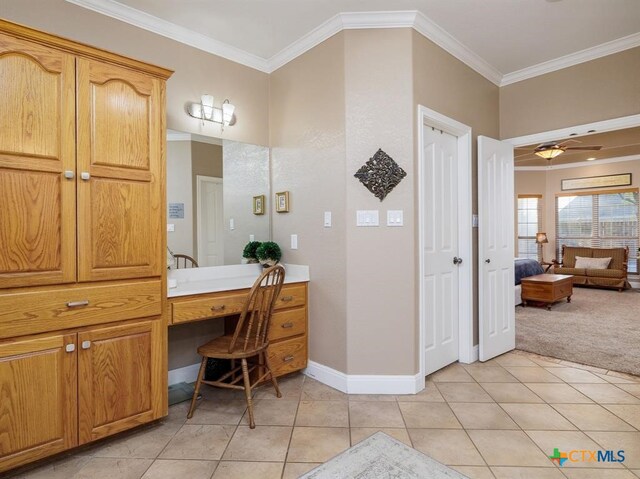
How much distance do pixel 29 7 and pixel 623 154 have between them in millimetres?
9352

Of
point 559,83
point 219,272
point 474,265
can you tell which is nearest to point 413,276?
point 474,265

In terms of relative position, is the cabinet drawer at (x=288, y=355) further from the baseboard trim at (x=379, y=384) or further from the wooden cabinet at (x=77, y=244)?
the wooden cabinet at (x=77, y=244)

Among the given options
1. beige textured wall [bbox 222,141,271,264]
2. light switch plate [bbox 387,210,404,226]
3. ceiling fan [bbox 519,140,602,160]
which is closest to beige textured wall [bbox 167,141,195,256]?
beige textured wall [bbox 222,141,271,264]

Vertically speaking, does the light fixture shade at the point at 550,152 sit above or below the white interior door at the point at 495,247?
above

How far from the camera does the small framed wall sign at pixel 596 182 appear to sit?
741cm

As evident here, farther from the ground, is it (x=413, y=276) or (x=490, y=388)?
(x=413, y=276)

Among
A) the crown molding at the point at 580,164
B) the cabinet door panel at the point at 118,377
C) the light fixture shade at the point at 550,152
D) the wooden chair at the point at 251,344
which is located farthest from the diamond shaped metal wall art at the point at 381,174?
the crown molding at the point at 580,164

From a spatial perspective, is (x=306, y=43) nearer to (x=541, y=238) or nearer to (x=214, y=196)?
(x=214, y=196)

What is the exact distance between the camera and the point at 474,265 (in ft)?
10.8

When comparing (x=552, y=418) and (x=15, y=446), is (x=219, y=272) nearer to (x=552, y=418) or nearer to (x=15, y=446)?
(x=15, y=446)

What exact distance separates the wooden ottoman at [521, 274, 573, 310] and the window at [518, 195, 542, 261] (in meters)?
2.78

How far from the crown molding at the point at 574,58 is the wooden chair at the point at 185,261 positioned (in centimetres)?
344

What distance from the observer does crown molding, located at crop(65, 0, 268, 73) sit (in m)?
2.42

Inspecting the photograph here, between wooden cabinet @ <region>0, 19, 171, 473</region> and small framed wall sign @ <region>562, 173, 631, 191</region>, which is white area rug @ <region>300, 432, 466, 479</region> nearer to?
wooden cabinet @ <region>0, 19, 171, 473</region>
